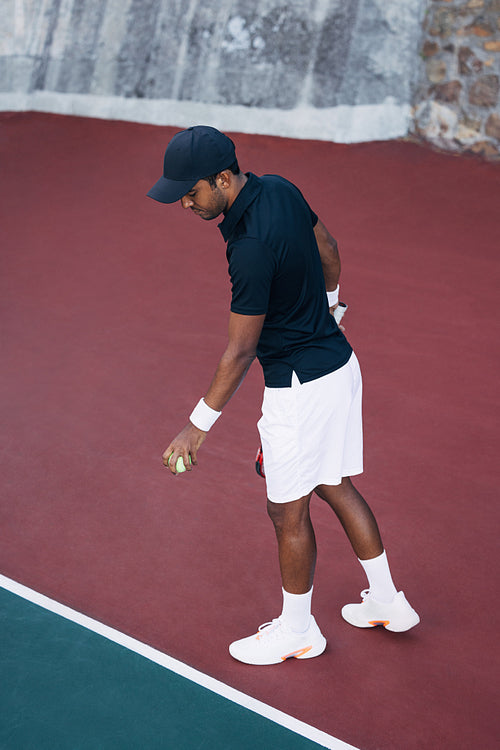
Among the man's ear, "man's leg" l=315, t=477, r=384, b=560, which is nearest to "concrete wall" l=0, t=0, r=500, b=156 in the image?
"man's leg" l=315, t=477, r=384, b=560

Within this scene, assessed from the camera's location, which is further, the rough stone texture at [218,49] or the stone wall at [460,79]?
the rough stone texture at [218,49]

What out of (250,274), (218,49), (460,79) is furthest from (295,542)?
(218,49)

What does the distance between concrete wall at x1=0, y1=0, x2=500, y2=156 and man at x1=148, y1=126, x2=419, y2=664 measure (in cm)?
719

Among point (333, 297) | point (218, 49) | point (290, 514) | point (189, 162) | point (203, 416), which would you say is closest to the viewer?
point (189, 162)

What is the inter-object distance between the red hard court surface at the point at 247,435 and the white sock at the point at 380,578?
0.81 feet

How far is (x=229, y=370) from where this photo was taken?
285 centimetres

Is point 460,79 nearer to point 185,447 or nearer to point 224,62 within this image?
point 224,62

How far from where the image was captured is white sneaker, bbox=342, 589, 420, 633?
3.36 meters

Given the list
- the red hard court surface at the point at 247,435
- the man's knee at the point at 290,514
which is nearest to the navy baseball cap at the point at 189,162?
the man's knee at the point at 290,514

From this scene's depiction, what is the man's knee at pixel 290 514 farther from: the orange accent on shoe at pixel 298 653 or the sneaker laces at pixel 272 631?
the orange accent on shoe at pixel 298 653

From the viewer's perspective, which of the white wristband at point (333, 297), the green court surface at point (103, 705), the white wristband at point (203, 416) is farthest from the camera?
the white wristband at point (333, 297)

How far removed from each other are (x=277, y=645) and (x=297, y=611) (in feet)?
0.65

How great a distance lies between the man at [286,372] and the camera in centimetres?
274

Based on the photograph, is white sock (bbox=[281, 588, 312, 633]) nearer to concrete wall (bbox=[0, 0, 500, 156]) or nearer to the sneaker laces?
the sneaker laces
